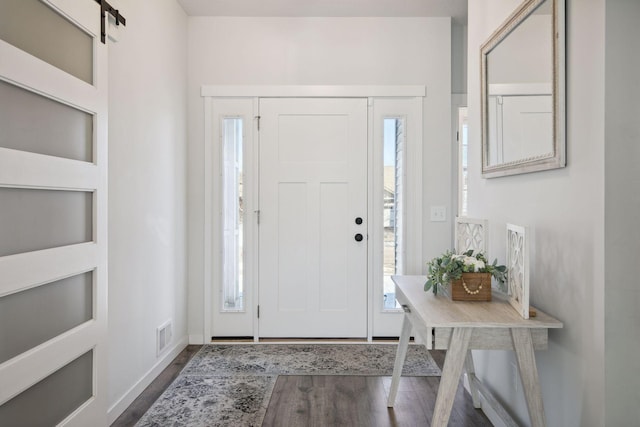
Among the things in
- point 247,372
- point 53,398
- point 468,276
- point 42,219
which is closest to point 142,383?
point 247,372

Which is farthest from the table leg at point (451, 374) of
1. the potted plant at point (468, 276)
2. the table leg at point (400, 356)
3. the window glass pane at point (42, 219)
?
the window glass pane at point (42, 219)

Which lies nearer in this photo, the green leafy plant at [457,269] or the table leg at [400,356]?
the green leafy plant at [457,269]

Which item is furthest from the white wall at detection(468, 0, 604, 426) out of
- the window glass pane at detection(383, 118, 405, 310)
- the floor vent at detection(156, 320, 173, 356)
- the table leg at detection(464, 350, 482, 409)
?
the floor vent at detection(156, 320, 173, 356)

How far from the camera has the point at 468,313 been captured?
155 cm

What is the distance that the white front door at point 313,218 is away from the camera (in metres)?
3.26

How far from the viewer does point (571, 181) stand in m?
1.43

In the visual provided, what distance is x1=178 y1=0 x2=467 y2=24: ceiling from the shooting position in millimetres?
3012

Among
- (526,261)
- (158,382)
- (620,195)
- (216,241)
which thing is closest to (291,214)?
(216,241)

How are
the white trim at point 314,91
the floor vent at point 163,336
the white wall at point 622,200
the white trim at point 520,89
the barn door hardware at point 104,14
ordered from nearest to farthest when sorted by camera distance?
the white wall at point 622,200 < the white trim at point 520,89 < the barn door hardware at point 104,14 < the floor vent at point 163,336 < the white trim at point 314,91

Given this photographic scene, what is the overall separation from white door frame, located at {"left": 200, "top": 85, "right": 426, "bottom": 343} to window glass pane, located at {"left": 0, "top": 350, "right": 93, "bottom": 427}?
4.98 ft

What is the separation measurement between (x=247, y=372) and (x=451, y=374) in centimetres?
164

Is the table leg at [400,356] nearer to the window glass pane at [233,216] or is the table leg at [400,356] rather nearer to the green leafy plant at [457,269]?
the green leafy plant at [457,269]

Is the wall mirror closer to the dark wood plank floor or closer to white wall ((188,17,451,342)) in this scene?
white wall ((188,17,451,342))

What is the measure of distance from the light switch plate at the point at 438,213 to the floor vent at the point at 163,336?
2167mm
